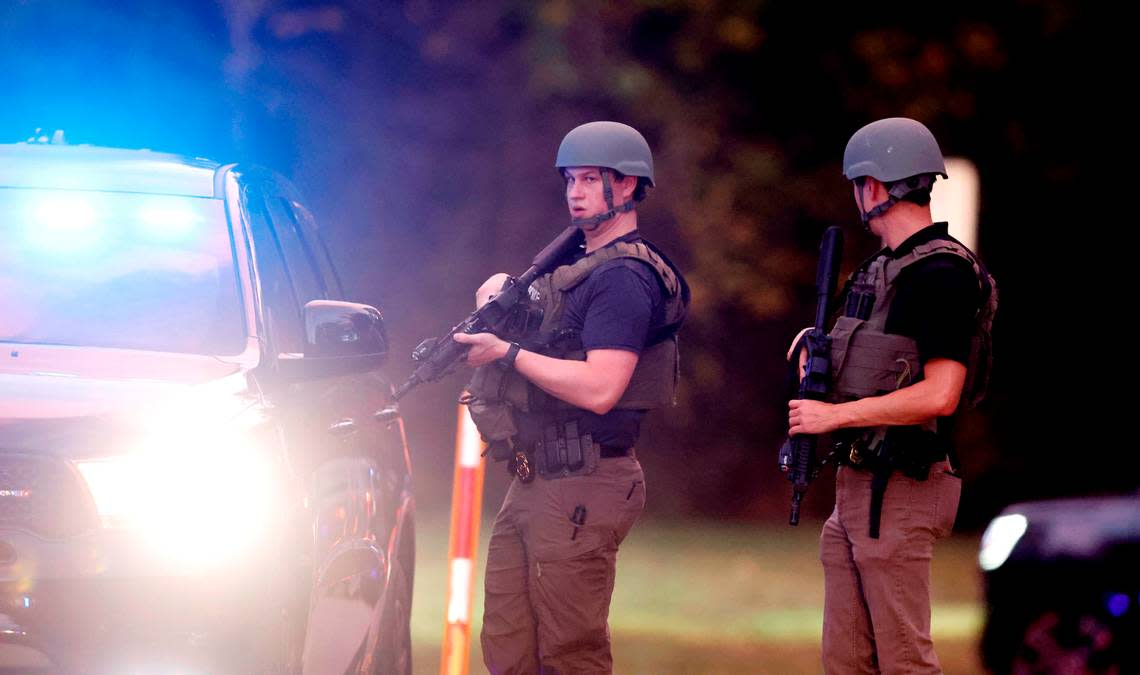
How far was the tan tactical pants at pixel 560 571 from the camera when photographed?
17.5 feet

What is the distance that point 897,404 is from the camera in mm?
5023

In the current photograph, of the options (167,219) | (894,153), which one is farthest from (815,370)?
(167,219)

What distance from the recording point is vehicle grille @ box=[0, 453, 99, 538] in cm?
425

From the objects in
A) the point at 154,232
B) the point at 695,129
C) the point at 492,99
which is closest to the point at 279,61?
the point at 492,99

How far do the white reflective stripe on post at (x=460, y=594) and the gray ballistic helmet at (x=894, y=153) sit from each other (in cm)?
310

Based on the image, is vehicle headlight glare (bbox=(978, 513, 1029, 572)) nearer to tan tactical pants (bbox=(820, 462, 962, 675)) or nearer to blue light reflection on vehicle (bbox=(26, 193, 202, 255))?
tan tactical pants (bbox=(820, 462, 962, 675))

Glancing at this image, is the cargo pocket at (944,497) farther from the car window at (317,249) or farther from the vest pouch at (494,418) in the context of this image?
the car window at (317,249)

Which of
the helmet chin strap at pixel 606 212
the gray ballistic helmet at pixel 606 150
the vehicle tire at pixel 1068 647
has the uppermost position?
the gray ballistic helmet at pixel 606 150

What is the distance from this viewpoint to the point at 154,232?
539 cm

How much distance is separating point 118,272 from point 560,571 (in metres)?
1.54

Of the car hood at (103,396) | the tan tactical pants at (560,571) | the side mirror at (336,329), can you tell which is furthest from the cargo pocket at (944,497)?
the car hood at (103,396)

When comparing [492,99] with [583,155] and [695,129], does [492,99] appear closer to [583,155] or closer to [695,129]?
[695,129]

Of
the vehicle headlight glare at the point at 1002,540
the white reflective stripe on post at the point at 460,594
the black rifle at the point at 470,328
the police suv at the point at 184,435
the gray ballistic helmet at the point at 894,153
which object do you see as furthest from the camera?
the white reflective stripe on post at the point at 460,594

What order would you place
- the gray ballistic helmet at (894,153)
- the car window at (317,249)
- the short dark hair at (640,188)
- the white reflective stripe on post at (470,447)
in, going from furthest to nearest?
the white reflective stripe on post at (470,447)
the car window at (317,249)
the short dark hair at (640,188)
the gray ballistic helmet at (894,153)
